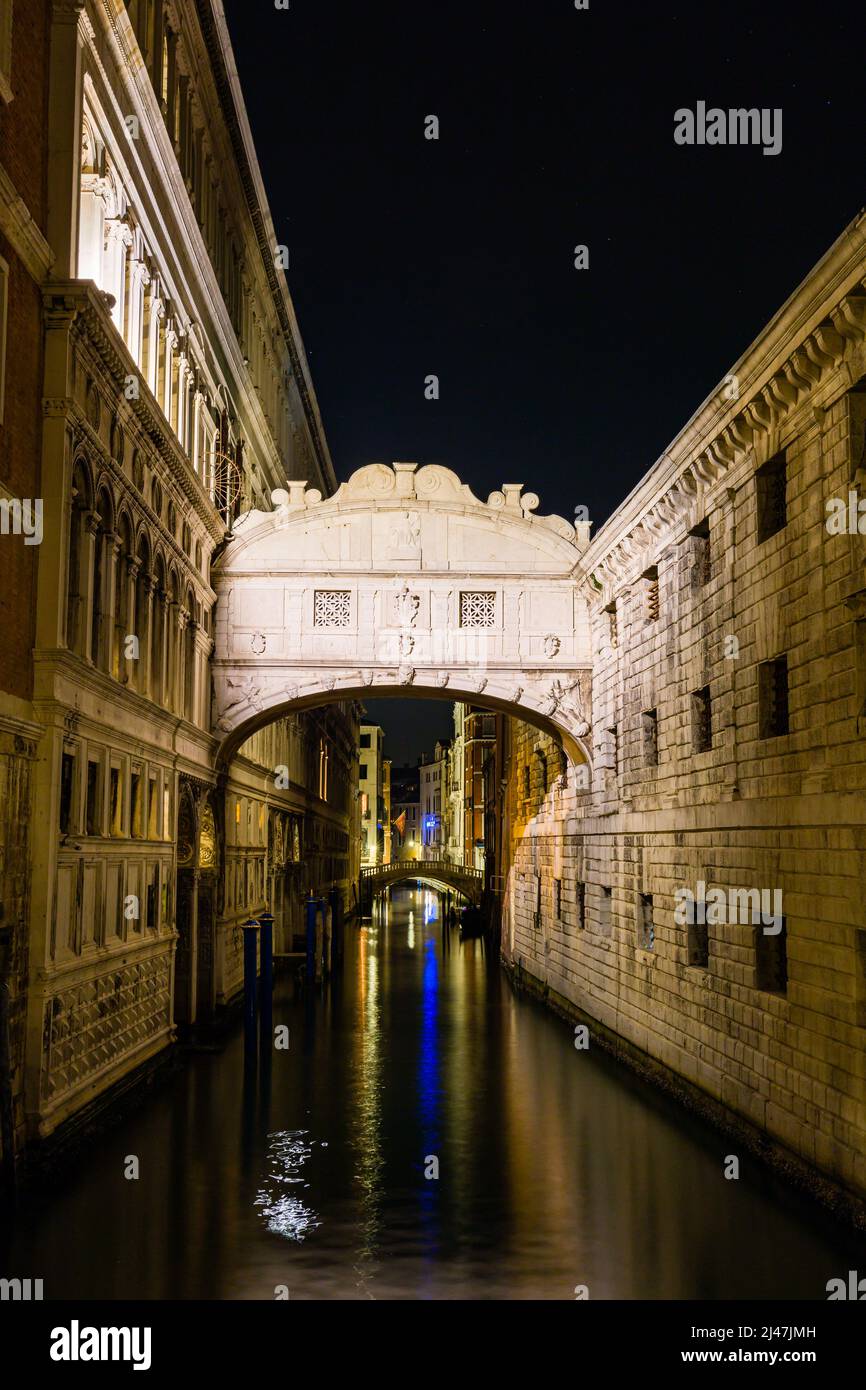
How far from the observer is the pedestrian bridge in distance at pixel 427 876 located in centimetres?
5450

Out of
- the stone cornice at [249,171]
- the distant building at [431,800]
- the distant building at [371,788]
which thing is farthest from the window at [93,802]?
the distant building at [431,800]

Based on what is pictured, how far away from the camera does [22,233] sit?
37.7 ft

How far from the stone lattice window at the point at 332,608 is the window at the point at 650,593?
5619mm

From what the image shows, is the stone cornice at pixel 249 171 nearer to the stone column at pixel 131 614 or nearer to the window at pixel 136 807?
the stone column at pixel 131 614

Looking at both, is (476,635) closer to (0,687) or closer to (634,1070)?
(634,1070)

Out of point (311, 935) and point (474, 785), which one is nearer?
point (311, 935)

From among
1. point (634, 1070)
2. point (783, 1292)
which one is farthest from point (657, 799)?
point (783, 1292)

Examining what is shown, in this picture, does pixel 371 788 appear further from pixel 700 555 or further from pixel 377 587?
pixel 700 555

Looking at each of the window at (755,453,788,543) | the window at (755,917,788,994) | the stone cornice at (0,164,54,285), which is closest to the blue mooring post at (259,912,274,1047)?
the window at (755,917,788,994)

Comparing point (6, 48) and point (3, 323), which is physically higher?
point (6, 48)

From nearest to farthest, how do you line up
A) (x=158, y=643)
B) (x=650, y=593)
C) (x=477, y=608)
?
(x=158, y=643)
(x=650, y=593)
(x=477, y=608)

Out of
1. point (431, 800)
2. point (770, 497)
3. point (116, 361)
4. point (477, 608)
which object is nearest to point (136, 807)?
point (116, 361)

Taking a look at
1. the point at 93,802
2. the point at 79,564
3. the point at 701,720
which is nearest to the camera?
the point at 79,564

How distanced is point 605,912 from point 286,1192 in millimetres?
10391
